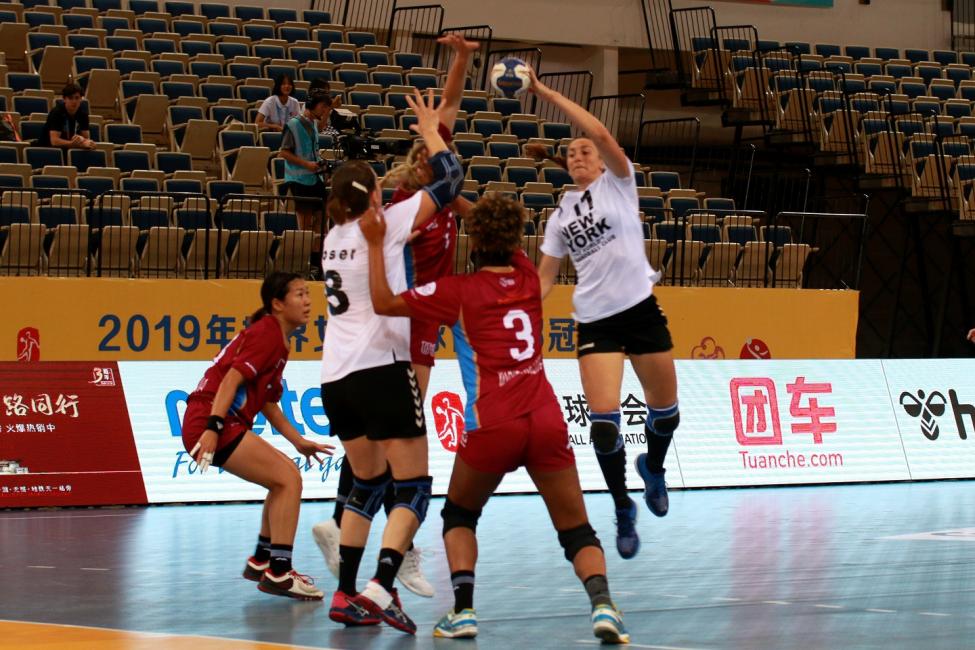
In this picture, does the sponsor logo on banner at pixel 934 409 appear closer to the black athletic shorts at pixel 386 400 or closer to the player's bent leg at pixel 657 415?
the player's bent leg at pixel 657 415

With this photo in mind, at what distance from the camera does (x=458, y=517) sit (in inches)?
246

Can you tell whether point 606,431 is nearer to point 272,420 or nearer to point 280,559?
point 272,420

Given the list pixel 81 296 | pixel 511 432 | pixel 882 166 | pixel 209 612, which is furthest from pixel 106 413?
pixel 882 166

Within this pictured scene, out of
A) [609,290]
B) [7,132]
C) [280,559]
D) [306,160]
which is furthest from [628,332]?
[7,132]

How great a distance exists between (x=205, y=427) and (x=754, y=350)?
37.8 ft

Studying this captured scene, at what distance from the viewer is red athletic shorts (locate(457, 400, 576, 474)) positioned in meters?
5.96

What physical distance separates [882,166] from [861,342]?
13.3 ft

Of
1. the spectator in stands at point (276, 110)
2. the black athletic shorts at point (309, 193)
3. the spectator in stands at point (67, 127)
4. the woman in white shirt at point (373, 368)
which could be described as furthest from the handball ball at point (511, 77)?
the spectator in stands at point (276, 110)

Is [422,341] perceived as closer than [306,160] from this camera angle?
Yes

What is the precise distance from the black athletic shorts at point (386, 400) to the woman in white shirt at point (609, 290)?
1447mm

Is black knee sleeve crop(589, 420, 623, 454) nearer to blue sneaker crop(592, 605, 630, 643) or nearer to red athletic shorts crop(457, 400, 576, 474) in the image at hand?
red athletic shorts crop(457, 400, 576, 474)

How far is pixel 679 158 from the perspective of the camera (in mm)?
27672

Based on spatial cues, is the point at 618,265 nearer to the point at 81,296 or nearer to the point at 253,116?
the point at 81,296

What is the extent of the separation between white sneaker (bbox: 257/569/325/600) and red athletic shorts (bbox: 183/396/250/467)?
0.68 m
